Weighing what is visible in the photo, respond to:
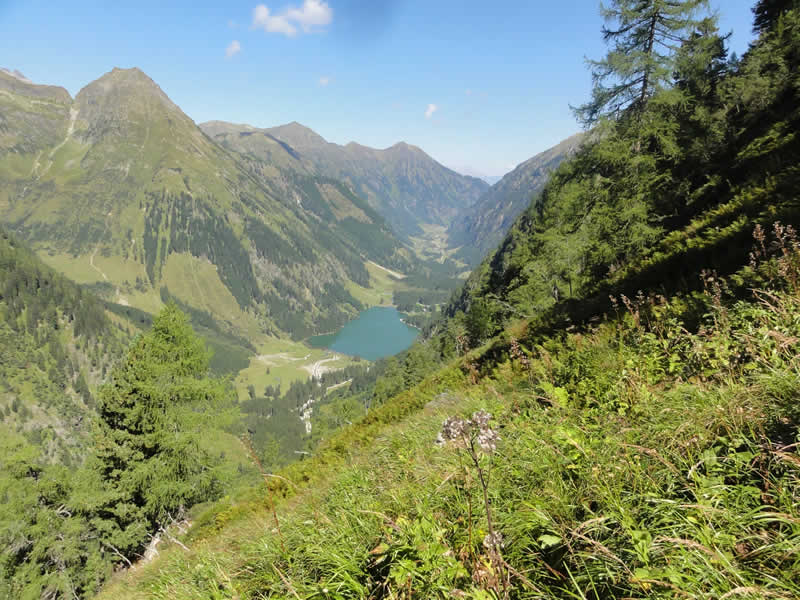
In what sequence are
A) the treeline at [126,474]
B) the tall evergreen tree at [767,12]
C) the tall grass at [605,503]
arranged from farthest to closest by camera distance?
the tall evergreen tree at [767,12] → the treeline at [126,474] → the tall grass at [605,503]

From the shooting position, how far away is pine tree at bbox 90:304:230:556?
18.5m

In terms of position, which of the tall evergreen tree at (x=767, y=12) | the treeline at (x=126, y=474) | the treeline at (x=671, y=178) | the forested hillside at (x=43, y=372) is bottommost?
the forested hillside at (x=43, y=372)

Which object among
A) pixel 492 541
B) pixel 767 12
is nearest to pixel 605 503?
pixel 492 541

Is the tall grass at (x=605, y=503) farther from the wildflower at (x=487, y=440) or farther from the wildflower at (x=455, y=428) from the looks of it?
the wildflower at (x=455, y=428)

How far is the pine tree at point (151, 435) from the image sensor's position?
18.5 meters

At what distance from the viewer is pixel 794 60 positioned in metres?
25.3

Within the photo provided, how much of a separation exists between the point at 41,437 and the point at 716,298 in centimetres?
19920

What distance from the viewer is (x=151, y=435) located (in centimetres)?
1833

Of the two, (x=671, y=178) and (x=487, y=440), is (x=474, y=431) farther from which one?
(x=671, y=178)

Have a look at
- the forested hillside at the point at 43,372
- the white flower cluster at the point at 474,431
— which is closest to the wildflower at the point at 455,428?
the white flower cluster at the point at 474,431

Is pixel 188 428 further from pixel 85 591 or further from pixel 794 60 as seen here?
pixel 794 60

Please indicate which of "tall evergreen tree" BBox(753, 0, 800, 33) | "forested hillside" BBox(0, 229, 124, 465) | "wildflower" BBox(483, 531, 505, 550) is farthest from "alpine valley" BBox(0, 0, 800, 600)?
"forested hillside" BBox(0, 229, 124, 465)

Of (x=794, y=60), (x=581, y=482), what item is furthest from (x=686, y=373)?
(x=794, y=60)

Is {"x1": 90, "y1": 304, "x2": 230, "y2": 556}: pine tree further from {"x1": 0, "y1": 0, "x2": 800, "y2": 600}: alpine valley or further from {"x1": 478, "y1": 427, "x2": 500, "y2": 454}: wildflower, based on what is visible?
{"x1": 478, "y1": 427, "x2": 500, "y2": 454}: wildflower
